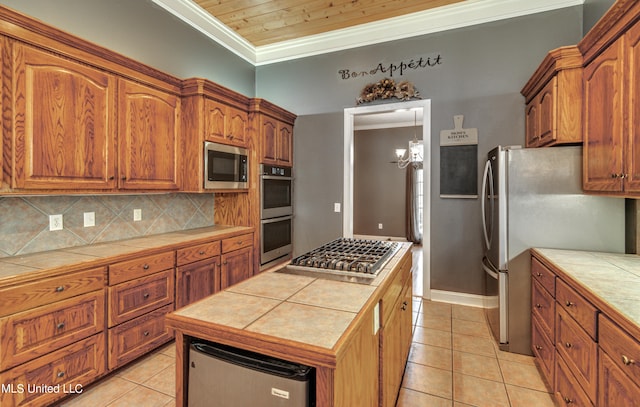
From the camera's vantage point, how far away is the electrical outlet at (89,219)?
2.40 meters

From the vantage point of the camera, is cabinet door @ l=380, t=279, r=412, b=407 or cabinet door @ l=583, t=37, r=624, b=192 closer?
cabinet door @ l=380, t=279, r=412, b=407

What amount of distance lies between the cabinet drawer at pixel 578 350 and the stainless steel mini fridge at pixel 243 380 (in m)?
1.38

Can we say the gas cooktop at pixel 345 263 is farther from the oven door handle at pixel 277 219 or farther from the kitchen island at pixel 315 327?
the oven door handle at pixel 277 219

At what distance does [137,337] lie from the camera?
225 cm

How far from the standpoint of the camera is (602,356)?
135 centimetres

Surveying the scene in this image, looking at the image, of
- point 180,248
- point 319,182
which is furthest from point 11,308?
point 319,182

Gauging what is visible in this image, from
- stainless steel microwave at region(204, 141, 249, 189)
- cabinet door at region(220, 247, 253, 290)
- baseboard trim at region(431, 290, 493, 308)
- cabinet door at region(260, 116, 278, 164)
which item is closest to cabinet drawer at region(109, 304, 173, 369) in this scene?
cabinet door at region(220, 247, 253, 290)

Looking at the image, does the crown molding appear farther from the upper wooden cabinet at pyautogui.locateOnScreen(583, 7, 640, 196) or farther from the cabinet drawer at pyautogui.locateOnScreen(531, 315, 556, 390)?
the cabinet drawer at pyautogui.locateOnScreen(531, 315, 556, 390)

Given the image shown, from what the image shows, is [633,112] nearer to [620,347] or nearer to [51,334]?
[620,347]

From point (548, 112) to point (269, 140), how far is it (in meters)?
2.77

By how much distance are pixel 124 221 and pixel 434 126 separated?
11.0 feet

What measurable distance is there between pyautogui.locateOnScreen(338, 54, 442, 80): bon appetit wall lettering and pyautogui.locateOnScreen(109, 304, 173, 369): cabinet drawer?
3329 millimetres

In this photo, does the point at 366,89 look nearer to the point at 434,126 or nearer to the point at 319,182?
the point at 434,126

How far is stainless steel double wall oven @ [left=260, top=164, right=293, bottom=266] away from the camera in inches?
142
